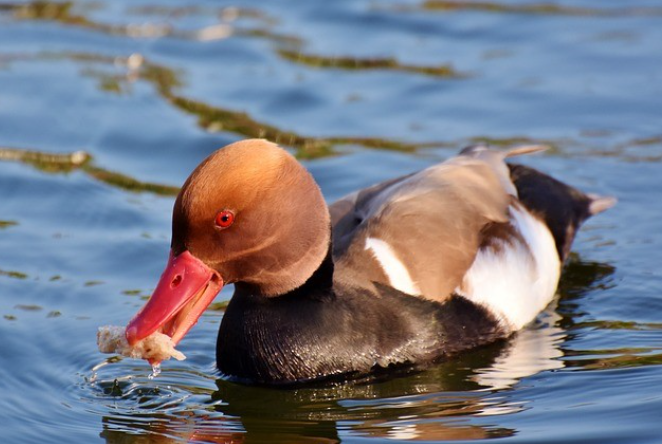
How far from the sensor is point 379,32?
13.1 metres

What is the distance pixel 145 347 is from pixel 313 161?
4.30 metres

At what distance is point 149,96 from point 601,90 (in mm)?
4041

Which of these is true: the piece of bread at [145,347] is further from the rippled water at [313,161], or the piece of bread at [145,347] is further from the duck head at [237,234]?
the rippled water at [313,161]

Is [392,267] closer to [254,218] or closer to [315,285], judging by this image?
[315,285]

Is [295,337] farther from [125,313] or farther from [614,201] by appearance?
[614,201]

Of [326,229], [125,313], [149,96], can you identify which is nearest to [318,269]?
[326,229]

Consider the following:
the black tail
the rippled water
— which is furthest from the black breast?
the black tail

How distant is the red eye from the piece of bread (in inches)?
23.5

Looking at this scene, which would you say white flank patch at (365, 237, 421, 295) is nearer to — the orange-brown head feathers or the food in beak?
the orange-brown head feathers

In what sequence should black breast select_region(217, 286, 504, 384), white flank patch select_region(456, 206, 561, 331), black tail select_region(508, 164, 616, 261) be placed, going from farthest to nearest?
black tail select_region(508, 164, 616, 261) < white flank patch select_region(456, 206, 561, 331) < black breast select_region(217, 286, 504, 384)

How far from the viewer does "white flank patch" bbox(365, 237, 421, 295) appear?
698cm

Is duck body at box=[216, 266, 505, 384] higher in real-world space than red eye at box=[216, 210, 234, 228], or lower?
lower

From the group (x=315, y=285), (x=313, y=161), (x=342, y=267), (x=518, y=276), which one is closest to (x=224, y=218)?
(x=315, y=285)

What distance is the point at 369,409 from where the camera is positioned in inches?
252
